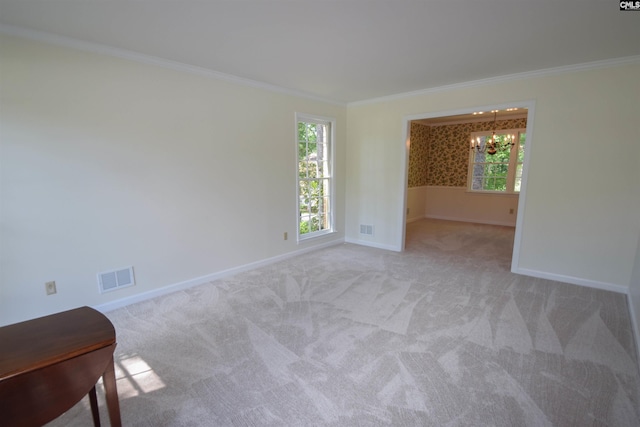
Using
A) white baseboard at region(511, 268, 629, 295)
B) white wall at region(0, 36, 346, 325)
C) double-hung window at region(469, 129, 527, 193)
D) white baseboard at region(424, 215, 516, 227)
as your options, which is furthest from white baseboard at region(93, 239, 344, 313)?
double-hung window at region(469, 129, 527, 193)

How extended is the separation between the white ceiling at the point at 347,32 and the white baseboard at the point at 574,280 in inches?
95.3

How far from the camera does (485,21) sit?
7.34 feet

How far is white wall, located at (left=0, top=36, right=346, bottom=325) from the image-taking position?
94.5 inches

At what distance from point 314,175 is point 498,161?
4907 mm

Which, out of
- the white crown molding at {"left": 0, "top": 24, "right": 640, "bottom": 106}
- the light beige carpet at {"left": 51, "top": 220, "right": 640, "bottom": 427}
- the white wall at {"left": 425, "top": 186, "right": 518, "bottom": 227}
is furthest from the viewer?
the white wall at {"left": 425, "top": 186, "right": 518, "bottom": 227}

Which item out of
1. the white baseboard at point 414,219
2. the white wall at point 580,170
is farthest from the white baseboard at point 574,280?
the white baseboard at point 414,219

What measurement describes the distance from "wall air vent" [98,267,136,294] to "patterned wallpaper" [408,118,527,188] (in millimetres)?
6260

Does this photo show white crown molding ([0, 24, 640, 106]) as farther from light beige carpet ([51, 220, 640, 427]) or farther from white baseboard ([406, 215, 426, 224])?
white baseboard ([406, 215, 426, 224])

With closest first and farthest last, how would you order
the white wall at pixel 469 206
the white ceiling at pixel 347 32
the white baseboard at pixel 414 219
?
the white ceiling at pixel 347 32 < the white wall at pixel 469 206 < the white baseboard at pixel 414 219

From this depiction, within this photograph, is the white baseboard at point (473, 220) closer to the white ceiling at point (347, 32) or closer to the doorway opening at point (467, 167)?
the doorway opening at point (467, 167)

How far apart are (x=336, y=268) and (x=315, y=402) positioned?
7.88 feet

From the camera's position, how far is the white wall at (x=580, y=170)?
124 inches

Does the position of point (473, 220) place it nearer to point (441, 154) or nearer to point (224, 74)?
point (441, 154)

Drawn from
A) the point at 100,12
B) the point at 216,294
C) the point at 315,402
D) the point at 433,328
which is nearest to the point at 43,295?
the point at 216,294
